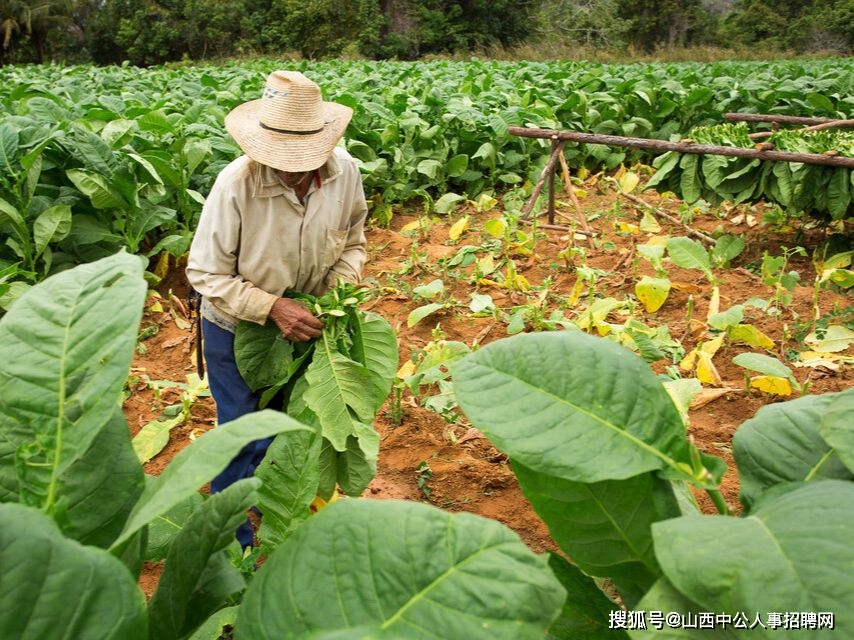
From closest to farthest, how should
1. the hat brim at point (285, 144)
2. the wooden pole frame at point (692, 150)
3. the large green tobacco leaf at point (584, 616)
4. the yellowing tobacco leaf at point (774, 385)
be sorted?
the large green tobacco leaf at point (584, 616)
the hat brim at point (285, 144)
the yellowing tobacco leaf at point (774, 385)
the wooden pole frame at point (692, 150)

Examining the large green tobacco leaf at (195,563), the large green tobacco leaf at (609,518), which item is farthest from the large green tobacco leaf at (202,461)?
the large green tobacco leaf at (609,518)

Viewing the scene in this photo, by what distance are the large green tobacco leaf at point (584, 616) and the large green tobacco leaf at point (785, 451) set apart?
0.29 metres

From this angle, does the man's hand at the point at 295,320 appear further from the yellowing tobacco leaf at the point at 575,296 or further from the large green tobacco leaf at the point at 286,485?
the yellowing tobacco leaf at the point at 575,296

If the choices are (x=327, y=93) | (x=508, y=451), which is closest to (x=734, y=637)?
(x=508, y=451)

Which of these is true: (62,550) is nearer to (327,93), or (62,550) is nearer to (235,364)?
(235,364)

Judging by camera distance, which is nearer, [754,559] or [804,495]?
[754,559]

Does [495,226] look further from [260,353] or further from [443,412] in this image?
[260,353]

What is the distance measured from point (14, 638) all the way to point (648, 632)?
0.71 metres

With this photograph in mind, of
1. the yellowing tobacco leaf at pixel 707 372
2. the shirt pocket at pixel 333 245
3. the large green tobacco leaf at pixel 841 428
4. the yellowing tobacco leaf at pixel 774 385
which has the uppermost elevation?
the large green tobacco leaf at pixel 841 428

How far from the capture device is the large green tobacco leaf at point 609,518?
1090mm

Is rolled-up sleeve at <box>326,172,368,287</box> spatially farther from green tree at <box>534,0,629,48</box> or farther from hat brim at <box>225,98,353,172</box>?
green tree at <box>534,0,629,48</box>

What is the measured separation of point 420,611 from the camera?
77 centimetres

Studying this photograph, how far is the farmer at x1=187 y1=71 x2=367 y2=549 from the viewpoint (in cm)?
251

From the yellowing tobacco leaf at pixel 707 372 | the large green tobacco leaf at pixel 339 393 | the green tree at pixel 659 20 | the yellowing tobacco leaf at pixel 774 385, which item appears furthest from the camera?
the green tree at pixel 659 20
